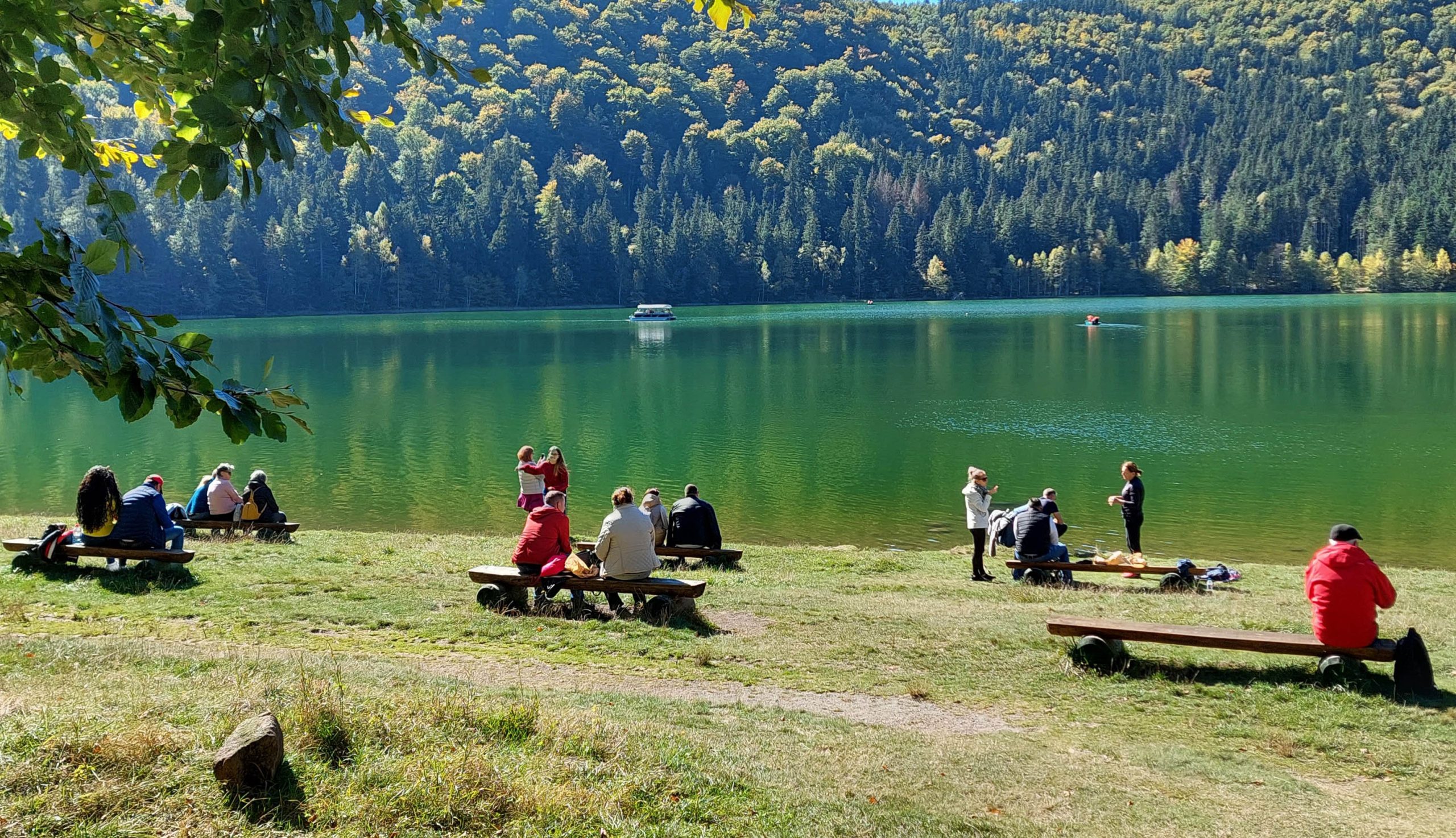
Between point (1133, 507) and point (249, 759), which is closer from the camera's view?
point (249, 759)

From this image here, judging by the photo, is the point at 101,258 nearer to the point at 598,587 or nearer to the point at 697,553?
the point at 598,587

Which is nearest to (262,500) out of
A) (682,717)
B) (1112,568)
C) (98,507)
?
(98,507)

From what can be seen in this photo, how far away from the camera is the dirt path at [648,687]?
8539 millimetres

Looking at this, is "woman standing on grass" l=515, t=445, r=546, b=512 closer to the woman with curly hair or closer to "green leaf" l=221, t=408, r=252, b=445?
the woman with curly hair

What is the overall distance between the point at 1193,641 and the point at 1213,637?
167 mm

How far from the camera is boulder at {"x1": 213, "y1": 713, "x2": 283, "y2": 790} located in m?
5.06

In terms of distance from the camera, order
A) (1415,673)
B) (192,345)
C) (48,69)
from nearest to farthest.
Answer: (192,345)
(48,69)
(1415,673)

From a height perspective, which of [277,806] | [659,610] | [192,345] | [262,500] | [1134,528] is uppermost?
[192,345]

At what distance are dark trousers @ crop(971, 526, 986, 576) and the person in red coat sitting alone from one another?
664 cm

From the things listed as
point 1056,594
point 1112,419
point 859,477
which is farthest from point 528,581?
point 1112,419

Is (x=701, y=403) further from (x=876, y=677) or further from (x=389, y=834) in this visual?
(x=389, y=834)

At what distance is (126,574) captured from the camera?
1289cm

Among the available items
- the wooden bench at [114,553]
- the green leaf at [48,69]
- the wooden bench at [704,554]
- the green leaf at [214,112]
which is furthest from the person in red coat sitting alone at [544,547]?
the green leaf at [214,112]

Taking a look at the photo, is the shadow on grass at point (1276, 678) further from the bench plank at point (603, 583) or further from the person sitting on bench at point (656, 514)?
the person sitting on bench at point (656, 514)
